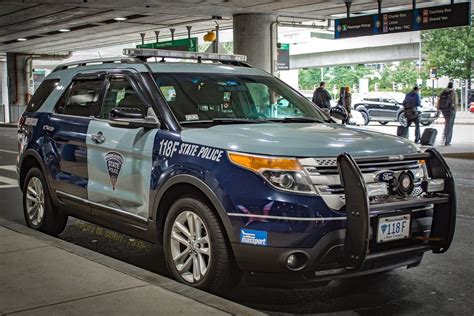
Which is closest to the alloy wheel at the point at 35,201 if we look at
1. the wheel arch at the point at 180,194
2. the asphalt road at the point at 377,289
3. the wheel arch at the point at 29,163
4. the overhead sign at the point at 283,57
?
the wheel arch at the point at 29,163

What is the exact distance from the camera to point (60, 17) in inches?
890

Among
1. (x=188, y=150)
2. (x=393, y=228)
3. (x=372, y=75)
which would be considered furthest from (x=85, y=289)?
(x=372, y=75)

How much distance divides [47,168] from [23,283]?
212cm

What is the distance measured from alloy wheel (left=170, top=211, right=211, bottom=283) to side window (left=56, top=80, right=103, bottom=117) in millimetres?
1792

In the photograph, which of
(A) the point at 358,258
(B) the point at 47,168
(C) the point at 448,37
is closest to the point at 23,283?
(B) the point at 47,168

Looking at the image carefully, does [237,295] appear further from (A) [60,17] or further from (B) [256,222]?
(A) [60,17]

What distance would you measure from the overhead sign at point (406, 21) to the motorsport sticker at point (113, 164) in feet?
44.7

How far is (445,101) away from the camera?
19141mm

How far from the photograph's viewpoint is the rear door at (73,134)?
6246 mm

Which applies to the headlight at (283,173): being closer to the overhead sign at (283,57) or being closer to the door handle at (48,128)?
the door handle at (48,128)

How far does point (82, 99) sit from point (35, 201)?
4.59 feet

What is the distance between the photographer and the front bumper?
4258mm

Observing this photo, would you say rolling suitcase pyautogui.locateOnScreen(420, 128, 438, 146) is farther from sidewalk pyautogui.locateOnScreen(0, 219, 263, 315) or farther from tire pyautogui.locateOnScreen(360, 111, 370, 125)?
tire pyautogui.locateOnScreen(360, 111, 370, 125)

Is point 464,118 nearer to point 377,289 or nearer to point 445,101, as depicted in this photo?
point 445,101
